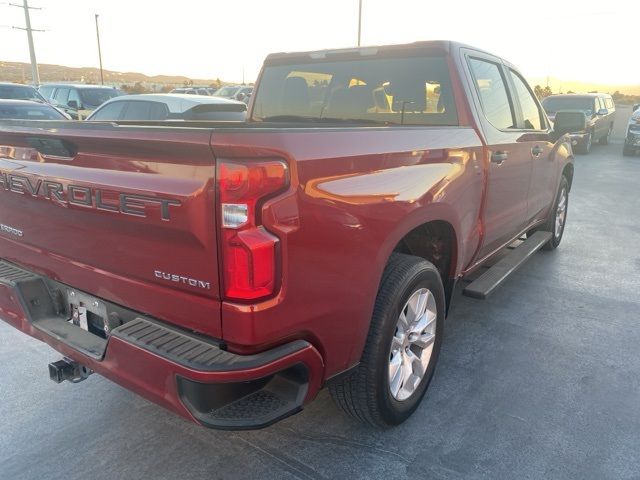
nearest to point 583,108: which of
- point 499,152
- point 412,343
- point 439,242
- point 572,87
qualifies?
point 499,152

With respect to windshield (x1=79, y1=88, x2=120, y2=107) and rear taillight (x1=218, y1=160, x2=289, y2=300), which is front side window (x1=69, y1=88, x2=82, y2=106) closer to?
windshield (x1=79, y1=88, x2=120, y2=107)

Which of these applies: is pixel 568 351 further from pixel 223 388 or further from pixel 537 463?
pixel 223 388

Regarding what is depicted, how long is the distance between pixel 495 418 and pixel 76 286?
2263 mm

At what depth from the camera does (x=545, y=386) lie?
325 centimetres

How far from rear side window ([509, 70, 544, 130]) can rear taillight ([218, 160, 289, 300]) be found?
A: 3.30 meters

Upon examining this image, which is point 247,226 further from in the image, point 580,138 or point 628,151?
point 628,151

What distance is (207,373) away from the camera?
1807mm

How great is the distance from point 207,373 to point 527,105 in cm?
397

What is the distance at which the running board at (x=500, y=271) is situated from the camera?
355cm

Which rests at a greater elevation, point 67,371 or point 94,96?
point 94,96

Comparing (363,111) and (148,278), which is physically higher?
(363,111)

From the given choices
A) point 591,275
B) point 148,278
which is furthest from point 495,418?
point 591,275

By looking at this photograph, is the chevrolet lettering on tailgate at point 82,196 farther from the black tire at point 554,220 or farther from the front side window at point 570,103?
the front side window at point 570,103

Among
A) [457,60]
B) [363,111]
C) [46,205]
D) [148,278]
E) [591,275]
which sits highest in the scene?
[457,60]
